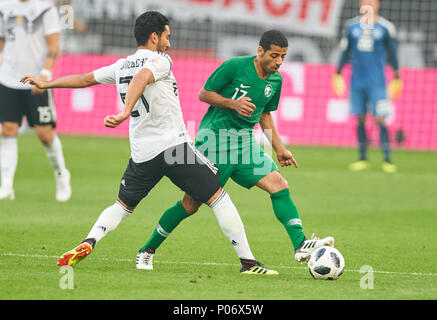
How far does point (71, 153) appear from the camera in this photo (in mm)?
17750

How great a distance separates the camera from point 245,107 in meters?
7.35

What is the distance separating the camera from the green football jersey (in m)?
7.68

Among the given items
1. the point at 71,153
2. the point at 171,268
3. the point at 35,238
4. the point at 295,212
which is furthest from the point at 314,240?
the point at 71,153

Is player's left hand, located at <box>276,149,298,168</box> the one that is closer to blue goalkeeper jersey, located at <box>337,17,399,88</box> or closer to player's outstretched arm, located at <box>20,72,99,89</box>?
player's outstretched arm, located at <box>20,72,99,89</box>

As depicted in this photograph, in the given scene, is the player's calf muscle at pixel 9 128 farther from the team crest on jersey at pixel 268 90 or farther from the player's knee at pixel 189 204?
the team crest on jersey at pixel 268 90

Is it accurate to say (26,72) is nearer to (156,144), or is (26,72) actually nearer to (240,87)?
(240,87)

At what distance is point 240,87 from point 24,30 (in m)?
4.89

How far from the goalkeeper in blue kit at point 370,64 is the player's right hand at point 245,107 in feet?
29.9

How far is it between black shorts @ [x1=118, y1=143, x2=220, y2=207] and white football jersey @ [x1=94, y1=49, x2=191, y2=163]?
62 mm

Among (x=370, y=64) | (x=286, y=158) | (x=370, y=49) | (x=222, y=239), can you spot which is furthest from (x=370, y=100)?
(x=286, y=158)

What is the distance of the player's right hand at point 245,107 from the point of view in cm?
735

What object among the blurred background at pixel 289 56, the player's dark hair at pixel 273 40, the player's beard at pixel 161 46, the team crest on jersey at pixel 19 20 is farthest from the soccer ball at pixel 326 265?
the blurred background at pixel 289 56
